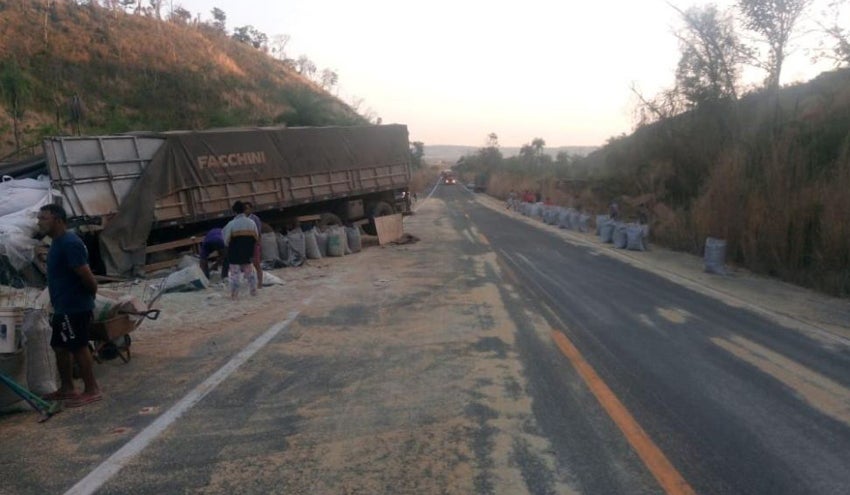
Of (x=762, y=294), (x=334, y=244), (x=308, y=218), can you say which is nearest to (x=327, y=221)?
(x=308, y=218)

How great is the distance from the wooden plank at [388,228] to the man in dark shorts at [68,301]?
15.7 meters

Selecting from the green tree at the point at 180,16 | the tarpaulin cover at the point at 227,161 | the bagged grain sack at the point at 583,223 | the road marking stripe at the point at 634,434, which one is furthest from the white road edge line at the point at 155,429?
the green tree at the point at 180,16

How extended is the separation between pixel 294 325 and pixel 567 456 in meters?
5.62

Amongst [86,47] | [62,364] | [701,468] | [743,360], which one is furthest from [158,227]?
[86,47]

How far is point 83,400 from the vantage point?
258 inches

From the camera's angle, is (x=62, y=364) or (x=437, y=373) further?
(x=437, y=373)

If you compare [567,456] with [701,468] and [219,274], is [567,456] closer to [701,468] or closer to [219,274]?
[701,468]

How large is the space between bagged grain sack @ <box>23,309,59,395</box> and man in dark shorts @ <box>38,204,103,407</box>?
0.36 ft

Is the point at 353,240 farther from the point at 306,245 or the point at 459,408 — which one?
the point at 459,408

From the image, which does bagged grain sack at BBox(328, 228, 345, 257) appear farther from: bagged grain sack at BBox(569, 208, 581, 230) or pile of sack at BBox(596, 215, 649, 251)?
bagged grain sack at BBox(569, 208, 581, 230)

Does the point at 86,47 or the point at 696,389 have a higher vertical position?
the point at 86,47

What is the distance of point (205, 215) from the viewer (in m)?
17.2

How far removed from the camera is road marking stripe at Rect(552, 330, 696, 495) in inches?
183

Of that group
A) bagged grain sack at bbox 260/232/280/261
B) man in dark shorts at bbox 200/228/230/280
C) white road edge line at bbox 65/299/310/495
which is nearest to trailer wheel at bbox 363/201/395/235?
bagged grain sack at bbox 260/232/280/261
